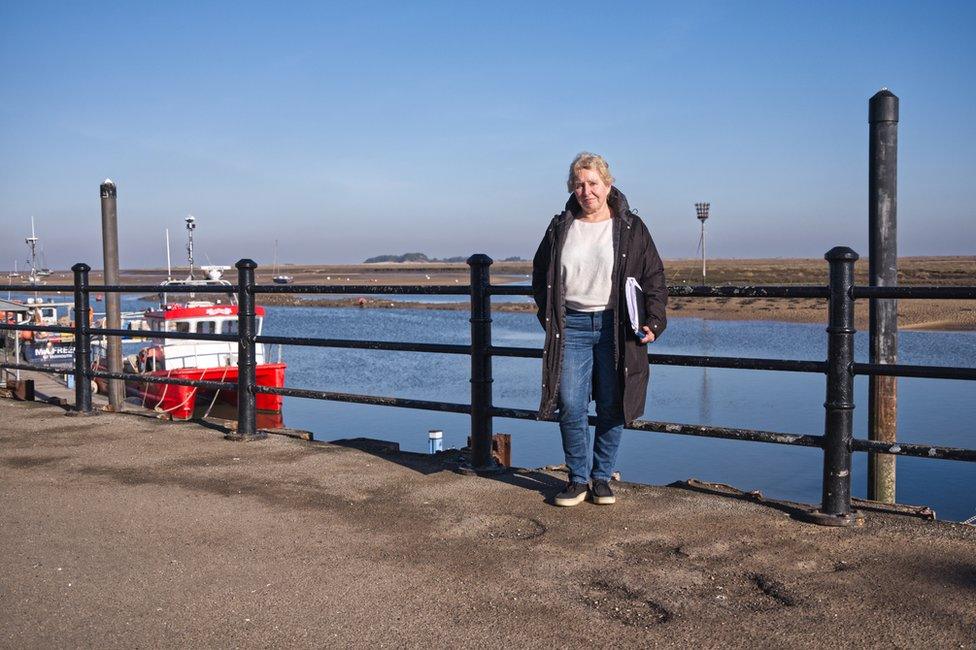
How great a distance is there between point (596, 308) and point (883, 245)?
298cm

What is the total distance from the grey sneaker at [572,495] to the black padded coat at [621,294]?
423mm

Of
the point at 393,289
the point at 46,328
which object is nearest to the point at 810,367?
the point at 393,289

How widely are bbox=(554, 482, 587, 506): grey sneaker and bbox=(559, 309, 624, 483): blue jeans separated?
107 mm

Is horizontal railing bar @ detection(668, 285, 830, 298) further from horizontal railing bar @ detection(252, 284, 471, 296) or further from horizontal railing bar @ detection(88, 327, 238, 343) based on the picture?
horizontal railing bar @ detection(88, 327, 238, 343)

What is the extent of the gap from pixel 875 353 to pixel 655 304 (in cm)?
297

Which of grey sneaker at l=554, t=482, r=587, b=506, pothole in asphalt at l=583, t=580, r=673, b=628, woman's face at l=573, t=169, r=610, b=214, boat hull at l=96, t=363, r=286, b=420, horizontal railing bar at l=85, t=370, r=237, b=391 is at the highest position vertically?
woman's face at l=573, t=169, r=610, b=214

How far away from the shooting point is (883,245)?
688 centimetres

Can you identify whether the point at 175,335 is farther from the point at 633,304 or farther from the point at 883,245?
the point at 883,245

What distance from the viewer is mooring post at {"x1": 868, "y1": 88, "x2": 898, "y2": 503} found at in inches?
267

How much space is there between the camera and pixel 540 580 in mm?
3980

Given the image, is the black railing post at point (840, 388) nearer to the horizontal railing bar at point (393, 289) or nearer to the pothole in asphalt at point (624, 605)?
the pothole in asphalt at point (624, 605)

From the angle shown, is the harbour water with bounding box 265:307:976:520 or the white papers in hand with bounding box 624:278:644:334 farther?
the harbour water with bounding box 265:307:976:520

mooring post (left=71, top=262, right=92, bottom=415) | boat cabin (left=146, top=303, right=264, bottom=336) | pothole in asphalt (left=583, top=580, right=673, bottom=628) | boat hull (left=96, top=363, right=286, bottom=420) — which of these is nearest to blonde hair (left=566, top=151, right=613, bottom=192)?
pothole in asphalt (left=583, top=580, right=673, bottom=628)

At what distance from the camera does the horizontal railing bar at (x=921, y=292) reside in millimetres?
4375
